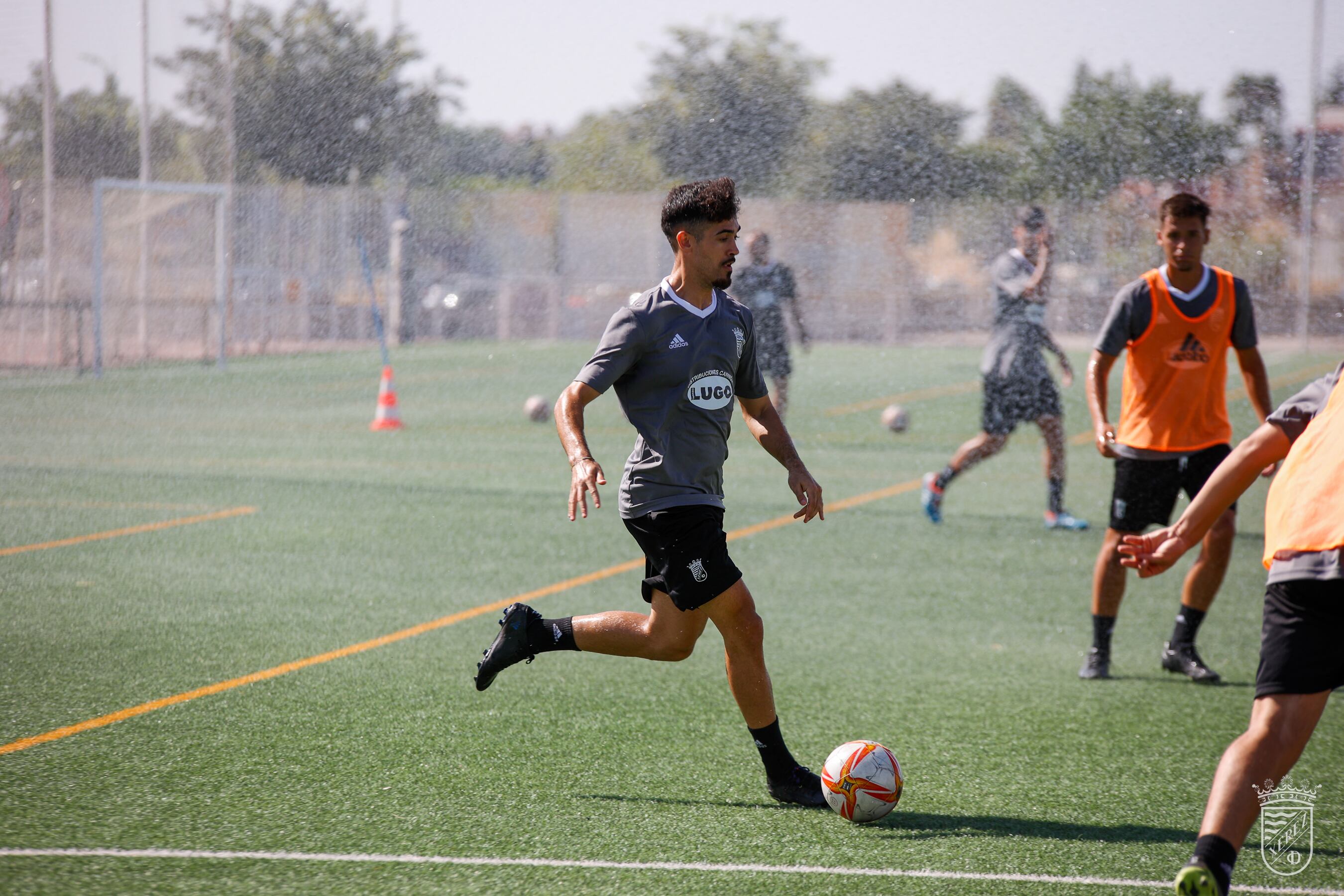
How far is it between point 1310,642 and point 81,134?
1182 centimetres

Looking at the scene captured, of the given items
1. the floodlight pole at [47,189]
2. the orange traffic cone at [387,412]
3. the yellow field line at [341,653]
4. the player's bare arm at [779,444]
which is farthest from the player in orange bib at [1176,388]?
the orange traffic cone at [387,412]

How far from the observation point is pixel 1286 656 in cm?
290

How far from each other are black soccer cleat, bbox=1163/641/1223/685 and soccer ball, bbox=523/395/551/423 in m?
10.7

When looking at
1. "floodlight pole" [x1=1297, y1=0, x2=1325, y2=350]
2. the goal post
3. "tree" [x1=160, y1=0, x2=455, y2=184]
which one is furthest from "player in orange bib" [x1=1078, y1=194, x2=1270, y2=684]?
the goal post

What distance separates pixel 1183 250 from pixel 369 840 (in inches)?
154

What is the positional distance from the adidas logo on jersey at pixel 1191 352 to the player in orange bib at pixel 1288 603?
277cm

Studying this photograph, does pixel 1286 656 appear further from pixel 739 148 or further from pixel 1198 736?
pixel 739 148

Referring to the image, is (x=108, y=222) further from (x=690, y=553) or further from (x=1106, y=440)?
(x=690, y=553)

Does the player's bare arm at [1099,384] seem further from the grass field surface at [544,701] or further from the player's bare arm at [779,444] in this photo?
the player's bare arm at [779,444]

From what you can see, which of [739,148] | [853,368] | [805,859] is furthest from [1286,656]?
[853,368]

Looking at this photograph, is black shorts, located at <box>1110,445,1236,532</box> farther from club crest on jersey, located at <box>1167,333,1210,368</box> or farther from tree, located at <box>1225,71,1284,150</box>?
tree, located at <box>1225,71,1284,150</box>

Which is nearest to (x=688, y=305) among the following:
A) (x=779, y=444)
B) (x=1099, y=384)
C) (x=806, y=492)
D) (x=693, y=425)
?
(x=693, y=425)

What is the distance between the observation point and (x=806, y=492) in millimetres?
4289

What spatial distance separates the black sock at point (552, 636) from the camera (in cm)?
455
